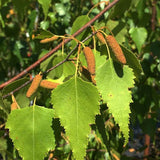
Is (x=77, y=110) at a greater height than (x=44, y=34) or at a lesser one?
lesser

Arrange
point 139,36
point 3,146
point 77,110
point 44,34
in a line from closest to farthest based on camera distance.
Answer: point 77,110 → point 44,34 → point 3,146 → point 139,36

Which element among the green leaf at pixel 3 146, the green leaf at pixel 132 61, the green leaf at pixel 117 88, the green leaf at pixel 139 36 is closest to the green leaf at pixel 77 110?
the green leaf at pixel 117 88

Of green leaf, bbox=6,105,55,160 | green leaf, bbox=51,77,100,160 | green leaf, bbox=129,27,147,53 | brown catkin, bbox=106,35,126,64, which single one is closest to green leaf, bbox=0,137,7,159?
green leaf, bbox=6,105,55,160

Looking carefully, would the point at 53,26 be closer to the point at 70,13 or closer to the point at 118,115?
the point at 70,13

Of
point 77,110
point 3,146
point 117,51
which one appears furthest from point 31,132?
point 3,146

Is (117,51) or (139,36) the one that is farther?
(139,36)

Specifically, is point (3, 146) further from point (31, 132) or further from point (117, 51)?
point (117, 51)
